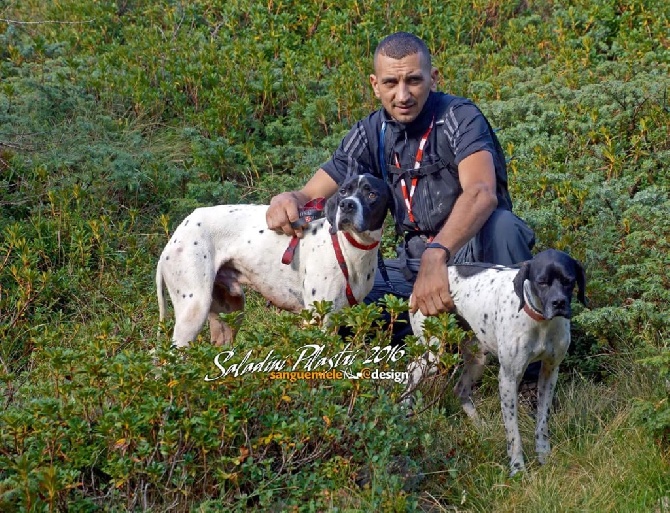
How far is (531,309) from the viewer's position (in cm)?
447

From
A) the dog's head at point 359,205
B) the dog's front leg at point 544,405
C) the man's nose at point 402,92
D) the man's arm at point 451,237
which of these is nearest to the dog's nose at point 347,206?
the dog's head at point 359,205

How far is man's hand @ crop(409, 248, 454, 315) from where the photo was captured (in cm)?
495

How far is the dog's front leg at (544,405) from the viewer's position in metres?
4.72

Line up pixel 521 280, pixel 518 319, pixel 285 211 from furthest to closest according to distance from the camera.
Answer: pixel 285 211 → pixel 518 319 → pixel 521 280

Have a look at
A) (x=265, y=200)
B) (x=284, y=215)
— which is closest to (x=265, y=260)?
(x=284, y=215)

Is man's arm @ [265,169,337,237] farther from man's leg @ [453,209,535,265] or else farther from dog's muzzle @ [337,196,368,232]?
man's leg @ [453,209,535,265]

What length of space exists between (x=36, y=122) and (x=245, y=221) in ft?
11.8

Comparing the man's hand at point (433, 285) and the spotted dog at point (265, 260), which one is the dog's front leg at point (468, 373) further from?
the spotted dog at point (265, 260)

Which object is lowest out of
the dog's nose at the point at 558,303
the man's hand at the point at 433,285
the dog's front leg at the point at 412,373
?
the dog's front leg at the point at 412,373

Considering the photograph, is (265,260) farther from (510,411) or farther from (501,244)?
(510,411)

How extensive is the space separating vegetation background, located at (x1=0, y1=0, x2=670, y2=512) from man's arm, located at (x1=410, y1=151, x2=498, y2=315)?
447 mm

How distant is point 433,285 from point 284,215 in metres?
0.97

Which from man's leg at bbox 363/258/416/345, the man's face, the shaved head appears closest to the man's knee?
man's leg at bbox 363/258/416/345

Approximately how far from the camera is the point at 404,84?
5422 millimetres
